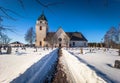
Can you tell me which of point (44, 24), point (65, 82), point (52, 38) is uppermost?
point (44, 24)

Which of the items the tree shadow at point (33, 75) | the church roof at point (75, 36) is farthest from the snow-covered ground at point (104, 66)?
the church roof at point (75, 36)

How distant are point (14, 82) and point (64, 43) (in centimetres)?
8118

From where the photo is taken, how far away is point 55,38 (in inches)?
3423

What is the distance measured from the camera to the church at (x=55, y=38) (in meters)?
88.2

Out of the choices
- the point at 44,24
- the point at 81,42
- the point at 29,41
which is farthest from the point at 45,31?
the point at 81,42

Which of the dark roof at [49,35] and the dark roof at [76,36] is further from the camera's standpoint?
the dark roof at [76,36]

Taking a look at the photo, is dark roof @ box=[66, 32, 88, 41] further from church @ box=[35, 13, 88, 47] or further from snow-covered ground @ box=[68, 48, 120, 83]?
snow-covered ground @ box=[68, 48, 120, 83]

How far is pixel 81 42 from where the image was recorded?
3708 inches

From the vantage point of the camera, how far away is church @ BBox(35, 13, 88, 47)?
289 feet

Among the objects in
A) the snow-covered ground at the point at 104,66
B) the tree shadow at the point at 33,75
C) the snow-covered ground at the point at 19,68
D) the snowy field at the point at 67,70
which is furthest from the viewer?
the snow-covered ground at the point at 104,66

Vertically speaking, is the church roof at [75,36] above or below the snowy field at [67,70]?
above

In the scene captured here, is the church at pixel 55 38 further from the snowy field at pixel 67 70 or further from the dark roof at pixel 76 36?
the snowy field at pixel 67 70

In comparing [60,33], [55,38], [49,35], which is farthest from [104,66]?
[60,33]

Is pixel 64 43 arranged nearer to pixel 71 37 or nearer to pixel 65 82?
pixel 71 37
